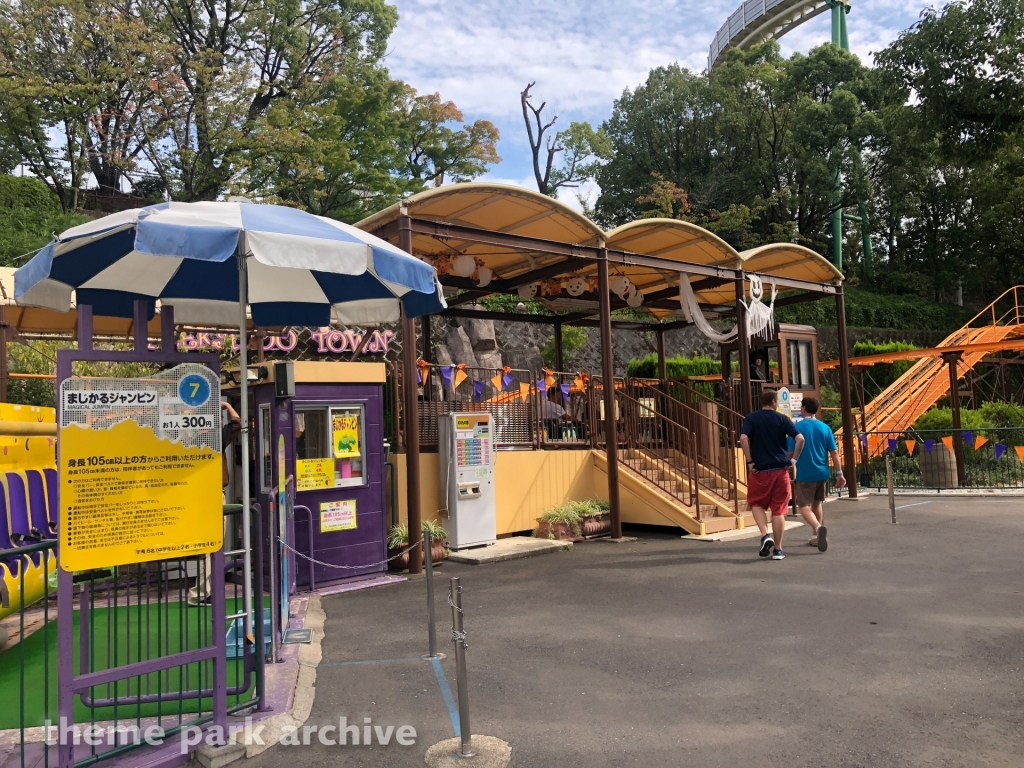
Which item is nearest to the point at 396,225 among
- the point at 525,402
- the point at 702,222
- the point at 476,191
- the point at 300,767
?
the point at 476,191

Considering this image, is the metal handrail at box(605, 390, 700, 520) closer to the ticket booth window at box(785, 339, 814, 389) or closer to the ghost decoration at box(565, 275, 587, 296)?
the ghost decoration at box(565, 275, 587, 296)

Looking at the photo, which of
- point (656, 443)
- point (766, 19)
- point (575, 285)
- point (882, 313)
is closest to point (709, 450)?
point (656, 443)

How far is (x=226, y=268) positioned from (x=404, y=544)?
15.3 ft

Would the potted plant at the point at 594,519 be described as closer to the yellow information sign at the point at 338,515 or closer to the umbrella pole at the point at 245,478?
the yellow information sign at the point at 338,515

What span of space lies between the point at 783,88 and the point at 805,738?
121 ft

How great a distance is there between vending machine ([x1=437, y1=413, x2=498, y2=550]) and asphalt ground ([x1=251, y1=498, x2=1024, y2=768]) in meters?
1.10

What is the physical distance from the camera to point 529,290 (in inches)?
537

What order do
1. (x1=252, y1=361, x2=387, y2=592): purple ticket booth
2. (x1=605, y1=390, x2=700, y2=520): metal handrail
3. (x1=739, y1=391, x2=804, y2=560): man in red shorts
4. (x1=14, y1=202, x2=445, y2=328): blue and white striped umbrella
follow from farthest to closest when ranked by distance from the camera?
(x1=605, y1=390, x2=700, y2=520): metal handrail
(x1=739, y1=391, x2=804, y2=560): man in red shorts
(x1=252, y1=361, x2=387, y2=592): purple ticket booth
(x1=14, y1=202, x2=445, y2=328): blue and white striped umbrella

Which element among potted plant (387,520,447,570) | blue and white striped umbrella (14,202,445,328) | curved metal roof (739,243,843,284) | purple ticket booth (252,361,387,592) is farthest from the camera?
curved metal roof (739,243,843,284)

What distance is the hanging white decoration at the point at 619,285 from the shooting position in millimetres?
14172

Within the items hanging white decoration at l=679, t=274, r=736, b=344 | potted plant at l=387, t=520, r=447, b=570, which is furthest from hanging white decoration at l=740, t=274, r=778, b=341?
potted plant at l=387, t=520, r=447, b=570

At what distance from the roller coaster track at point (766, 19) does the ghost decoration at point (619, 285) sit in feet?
105

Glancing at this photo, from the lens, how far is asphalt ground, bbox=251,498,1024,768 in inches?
147

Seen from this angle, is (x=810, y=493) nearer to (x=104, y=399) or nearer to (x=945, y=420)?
(x=104, y=399)
